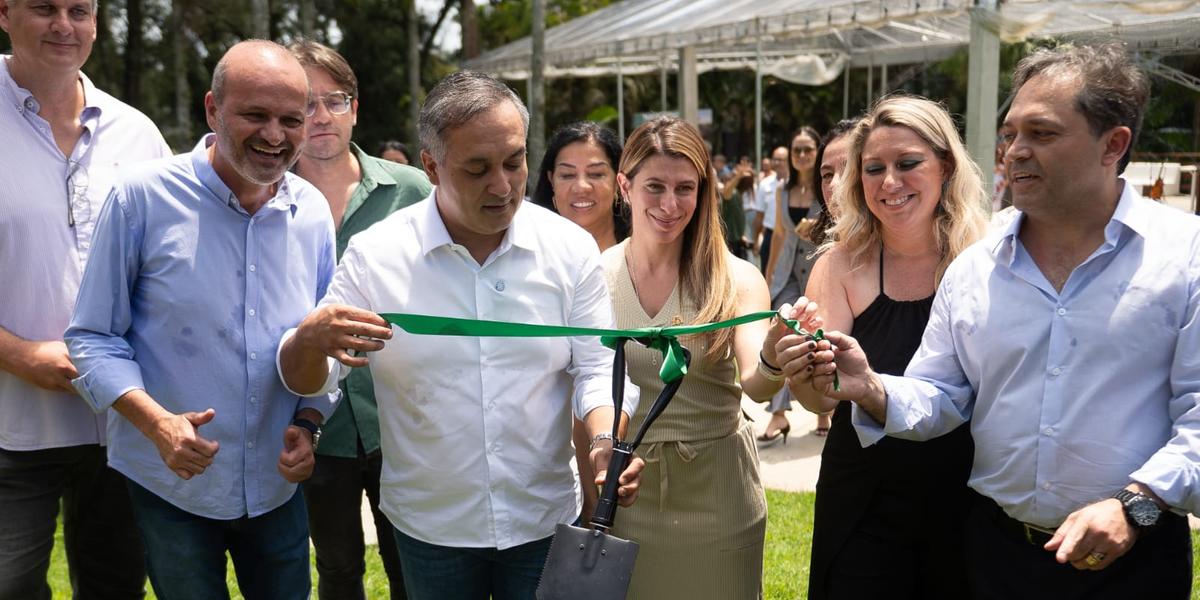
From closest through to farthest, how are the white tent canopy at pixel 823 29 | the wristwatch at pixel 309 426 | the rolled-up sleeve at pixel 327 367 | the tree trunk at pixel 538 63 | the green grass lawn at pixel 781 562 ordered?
the rolled-up sleeve at pixel 327 367 → the wristwatch at pixel 309 426 → the green grass lawn at pixel 781 562 → the white tent canopy at pixel 823 29 → the tree trunk at pixel 538 63

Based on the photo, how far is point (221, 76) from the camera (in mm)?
3021

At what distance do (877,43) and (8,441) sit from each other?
18.8 meters

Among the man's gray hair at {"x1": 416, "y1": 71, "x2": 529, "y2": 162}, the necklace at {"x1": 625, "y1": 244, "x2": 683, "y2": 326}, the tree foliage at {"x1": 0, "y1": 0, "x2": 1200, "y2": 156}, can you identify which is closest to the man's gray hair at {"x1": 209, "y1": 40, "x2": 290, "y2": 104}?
the man's gray hair at {"x1": 416, "y1": 71, "x2": 529, "y2": 162}

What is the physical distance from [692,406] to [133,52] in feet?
88.4

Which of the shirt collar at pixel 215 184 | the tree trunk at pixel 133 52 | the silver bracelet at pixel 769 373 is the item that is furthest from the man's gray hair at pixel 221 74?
the tree trunk at pixel 133 52

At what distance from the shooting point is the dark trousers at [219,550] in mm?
3131

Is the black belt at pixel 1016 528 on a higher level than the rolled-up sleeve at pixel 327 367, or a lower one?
lower

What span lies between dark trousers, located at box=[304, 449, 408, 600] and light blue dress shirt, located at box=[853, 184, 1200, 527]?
2.13 metres

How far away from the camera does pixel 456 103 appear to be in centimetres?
283

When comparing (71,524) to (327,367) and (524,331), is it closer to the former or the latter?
(327,367)

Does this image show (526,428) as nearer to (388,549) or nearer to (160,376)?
(160,376)

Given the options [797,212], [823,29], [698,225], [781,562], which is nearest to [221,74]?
[698,225]

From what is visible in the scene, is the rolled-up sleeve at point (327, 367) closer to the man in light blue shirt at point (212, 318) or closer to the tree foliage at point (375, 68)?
the man in light blue shirt at point (212, 318)

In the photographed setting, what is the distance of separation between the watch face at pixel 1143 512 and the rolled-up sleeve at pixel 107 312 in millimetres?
2580
